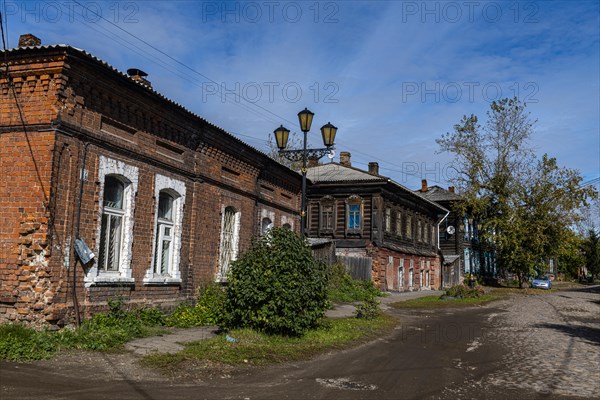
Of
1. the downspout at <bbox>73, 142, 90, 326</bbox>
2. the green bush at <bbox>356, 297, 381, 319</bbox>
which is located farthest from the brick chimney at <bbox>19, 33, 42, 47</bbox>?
the green bush at <bbox>356, 297, 381, 319</bbox>

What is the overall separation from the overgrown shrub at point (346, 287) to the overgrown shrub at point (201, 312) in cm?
899

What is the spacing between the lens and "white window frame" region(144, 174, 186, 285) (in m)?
12.7

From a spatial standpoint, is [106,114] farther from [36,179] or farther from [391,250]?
[391,250]

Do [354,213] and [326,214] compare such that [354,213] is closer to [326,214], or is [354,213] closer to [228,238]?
[326,214]

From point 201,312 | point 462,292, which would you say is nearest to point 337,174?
point 462,292

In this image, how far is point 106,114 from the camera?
1110cm

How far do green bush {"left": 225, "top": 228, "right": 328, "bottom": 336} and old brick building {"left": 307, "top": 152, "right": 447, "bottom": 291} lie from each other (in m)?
17.5

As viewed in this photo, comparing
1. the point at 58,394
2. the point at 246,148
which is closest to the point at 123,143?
the point at 246,148

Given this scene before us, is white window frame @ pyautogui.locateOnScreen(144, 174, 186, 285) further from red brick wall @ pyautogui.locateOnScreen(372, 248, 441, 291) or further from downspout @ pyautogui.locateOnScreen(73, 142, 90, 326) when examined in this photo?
red brick wall @ pyautogui.locateOnScreen(372, 248, 441, 291)

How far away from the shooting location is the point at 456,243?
150 ft

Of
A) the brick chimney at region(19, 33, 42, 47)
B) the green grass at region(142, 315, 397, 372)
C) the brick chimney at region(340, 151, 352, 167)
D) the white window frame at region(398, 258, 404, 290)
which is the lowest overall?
the green grass at region(142, 315, 397, 372)

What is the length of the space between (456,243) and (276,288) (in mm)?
37955

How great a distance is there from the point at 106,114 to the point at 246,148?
5841 mm

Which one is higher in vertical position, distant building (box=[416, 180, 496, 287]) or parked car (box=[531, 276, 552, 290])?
distant building (box=[416, 180, 496, 287])
